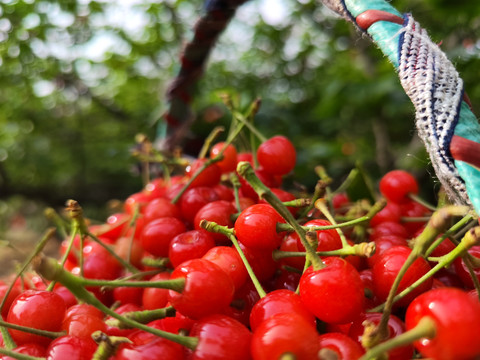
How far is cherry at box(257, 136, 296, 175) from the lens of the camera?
0.65 metres

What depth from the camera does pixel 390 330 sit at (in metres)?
0.37

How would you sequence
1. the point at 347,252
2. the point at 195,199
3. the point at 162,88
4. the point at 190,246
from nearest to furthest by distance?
1. the point at 347,252
2. the point at 190,246
3. the point at 195,199
4. the point at 162,88

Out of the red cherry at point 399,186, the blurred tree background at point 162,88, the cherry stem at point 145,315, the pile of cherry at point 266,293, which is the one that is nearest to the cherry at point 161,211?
the pile of cherry at point 266,293

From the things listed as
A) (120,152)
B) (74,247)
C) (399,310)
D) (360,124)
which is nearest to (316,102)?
(360,124)

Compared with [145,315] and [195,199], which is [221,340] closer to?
[145,315]

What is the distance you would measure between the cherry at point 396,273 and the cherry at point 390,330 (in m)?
0.03

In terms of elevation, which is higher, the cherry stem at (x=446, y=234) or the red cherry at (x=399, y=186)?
the cherry stem at (x=446, y=234)

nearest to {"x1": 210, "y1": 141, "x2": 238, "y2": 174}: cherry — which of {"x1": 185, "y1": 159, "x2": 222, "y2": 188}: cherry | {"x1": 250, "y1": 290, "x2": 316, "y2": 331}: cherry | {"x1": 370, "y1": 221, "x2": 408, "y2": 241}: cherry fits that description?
{"x1": 185, "y1": 159, "x2": 222, "y2": 188}: cherry

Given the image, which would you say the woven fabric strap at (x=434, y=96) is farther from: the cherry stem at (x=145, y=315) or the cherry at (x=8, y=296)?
the cherry at (x=8, y=296)

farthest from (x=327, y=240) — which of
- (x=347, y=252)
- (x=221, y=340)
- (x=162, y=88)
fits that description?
(x=162, y=88)

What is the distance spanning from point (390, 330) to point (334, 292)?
6 cm

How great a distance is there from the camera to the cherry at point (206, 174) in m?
0.67

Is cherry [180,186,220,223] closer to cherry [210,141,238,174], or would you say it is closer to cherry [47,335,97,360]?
cherry [210,141,238,174]

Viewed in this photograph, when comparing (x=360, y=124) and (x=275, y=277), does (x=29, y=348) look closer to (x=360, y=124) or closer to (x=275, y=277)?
(x=275, y=277)
